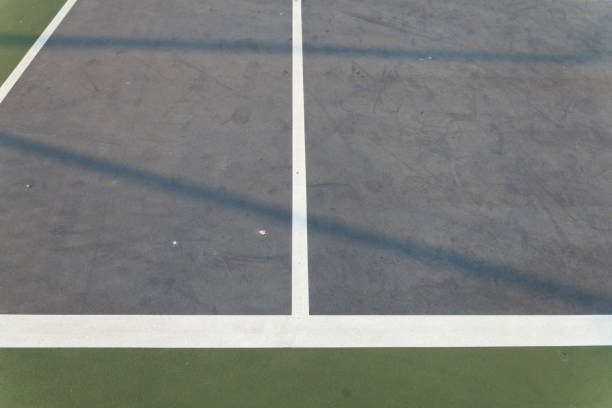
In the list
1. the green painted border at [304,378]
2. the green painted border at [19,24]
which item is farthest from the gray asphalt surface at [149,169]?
the green painted border at [304,378]

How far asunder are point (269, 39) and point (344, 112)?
1.93m

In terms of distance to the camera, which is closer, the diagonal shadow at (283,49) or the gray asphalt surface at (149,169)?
the gray asphalt surface at (149,169)

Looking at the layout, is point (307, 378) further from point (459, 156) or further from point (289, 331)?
point (459, 156)

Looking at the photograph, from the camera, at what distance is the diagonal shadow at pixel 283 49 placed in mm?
7367

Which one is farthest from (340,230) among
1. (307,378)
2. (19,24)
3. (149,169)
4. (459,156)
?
(19,24)

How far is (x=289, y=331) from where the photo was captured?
455cm

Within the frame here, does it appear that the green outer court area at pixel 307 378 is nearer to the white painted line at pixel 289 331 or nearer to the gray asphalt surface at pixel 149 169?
the white painted line at pixel 289 331

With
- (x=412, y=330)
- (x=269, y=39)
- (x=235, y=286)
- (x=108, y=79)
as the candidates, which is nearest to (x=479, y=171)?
(x=412, y=330)

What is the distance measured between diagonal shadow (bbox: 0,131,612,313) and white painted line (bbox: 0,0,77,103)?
0.99 m

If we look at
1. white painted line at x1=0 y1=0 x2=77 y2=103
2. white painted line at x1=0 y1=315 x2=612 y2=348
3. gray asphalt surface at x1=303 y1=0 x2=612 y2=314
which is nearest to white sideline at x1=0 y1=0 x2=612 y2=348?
white painted line at x1=0 y1=315 x2=612 y2=348

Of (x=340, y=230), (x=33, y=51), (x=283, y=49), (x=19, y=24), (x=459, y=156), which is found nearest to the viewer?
(x=340, y=230)

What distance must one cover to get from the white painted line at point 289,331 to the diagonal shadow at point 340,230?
1.23ft

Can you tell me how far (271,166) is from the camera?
5.83 metres

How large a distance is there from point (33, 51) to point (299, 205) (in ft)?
15.2
